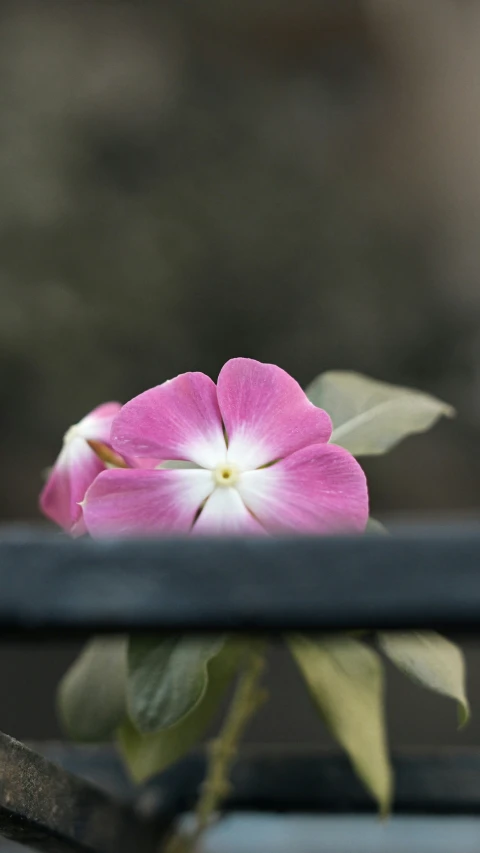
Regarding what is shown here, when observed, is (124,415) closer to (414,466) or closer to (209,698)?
(209,698)

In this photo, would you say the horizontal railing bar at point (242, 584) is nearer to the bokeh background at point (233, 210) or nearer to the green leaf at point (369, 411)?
the green leaf at point (369, 411)

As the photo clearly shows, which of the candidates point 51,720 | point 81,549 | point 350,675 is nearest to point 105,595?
point 81,549

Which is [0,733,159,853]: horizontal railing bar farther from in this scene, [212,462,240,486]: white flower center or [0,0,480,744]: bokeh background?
[0,0,480,744]: bokeh background

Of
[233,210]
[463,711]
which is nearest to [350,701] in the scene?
[463,711]

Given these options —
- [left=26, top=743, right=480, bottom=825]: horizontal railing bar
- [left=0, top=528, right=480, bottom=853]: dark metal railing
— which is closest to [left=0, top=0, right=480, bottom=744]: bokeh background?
[left=26, top=743, right=480, bottom=825]: horizontal railing bar

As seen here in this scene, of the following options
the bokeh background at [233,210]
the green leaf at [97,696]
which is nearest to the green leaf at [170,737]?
the green leaf at [97,696]

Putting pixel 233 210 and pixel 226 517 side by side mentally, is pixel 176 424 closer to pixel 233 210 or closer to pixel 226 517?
pixel 226 517
